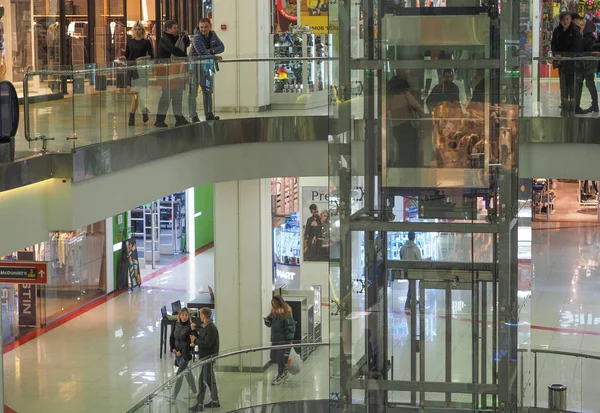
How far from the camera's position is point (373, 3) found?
4.82 metres

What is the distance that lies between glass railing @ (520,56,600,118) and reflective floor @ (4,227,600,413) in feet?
11.9

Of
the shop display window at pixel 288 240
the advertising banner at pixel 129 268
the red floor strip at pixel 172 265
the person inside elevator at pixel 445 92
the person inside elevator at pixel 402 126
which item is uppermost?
the person inside elevator at pixel 445 92

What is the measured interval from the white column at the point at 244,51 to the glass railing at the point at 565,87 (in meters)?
4.05

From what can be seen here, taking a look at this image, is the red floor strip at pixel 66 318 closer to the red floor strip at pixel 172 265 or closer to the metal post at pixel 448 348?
the red floor strip at pixel 172 265

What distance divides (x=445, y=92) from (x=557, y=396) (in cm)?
827

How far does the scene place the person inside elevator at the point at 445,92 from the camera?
469cm

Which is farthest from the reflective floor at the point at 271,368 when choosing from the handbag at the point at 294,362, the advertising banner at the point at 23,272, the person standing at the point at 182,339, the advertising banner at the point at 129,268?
the advertising banner at the point at 23,272

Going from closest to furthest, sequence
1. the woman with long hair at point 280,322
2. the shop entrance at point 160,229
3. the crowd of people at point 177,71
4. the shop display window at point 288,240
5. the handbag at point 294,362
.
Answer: the handbag at point 294,362
the crowd of people at point 177,71
the woman with long hair at point 280,322
the shop display window at point 288,240
the shop entrance at point 160,229

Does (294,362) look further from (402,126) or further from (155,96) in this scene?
(402,126)

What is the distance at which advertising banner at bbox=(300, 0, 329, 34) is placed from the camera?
2272cm

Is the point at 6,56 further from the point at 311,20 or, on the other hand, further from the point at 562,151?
the point at 562,151

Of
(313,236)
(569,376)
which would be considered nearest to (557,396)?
(569,376)

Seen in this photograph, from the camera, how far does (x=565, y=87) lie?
15.7 meters

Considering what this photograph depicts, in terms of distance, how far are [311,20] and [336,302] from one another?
60.2 feet
